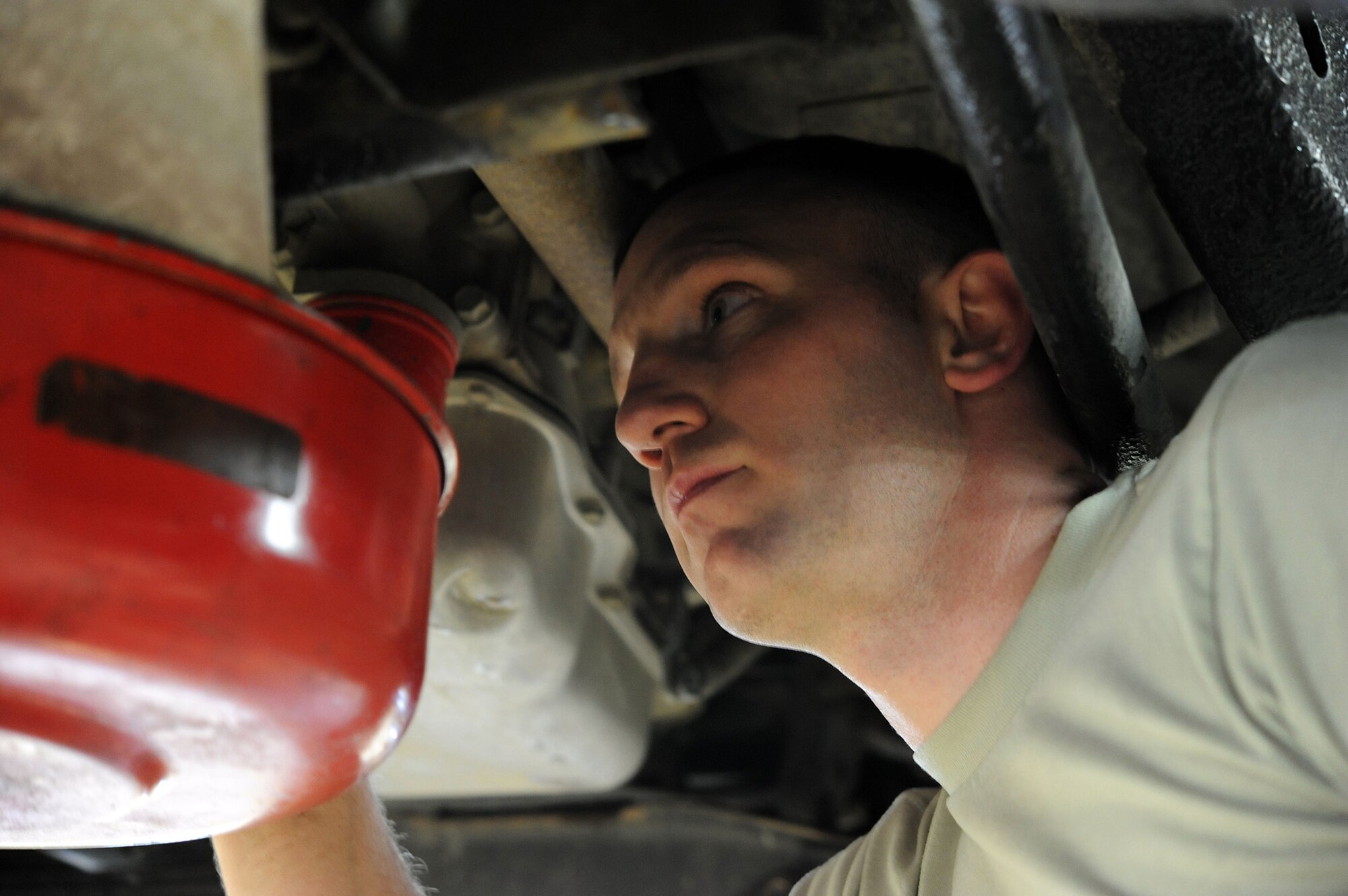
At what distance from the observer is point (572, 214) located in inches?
41.2

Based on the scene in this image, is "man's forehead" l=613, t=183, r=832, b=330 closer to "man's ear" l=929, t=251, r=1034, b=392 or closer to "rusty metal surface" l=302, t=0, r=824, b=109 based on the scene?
"man's ear" l=929, t=251, r=1034, b=392

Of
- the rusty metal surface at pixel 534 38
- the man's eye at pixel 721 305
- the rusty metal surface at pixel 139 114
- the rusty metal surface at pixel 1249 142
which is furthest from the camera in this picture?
the man's eye at pixel 721 305

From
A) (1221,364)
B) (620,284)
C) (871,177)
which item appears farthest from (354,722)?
(1221,364)

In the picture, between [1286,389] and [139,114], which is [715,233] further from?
[139,114]

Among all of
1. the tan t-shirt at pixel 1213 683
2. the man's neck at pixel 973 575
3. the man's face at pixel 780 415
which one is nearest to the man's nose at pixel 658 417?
the man's face at pixel 780 415

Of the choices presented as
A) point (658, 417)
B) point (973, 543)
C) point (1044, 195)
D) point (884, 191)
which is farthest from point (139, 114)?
point (884, 191)

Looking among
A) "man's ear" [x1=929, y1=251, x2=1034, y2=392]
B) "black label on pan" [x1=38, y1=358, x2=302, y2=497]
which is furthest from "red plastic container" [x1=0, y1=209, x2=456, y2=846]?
"man's ear" [x1=929, y1=251, x2=1034, y2=392]

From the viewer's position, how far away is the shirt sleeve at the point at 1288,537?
636mm

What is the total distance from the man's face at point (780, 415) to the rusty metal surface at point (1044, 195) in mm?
151

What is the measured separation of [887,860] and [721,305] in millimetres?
501

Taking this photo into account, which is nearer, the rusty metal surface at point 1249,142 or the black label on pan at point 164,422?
the black label on pan at point 164,422

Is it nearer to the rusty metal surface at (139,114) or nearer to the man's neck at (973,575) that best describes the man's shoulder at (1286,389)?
the man's neck at (973,575)

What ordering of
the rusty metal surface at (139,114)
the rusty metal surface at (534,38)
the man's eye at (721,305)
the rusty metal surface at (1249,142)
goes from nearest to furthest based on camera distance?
1. the rusty metal surface at (139,114)
2. the rusty metal surface at (534,38)
3. the rusty metal surface at (1249,142)
4. the man's eye at (721,305)

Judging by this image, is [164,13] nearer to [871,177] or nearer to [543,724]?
[871,177]
